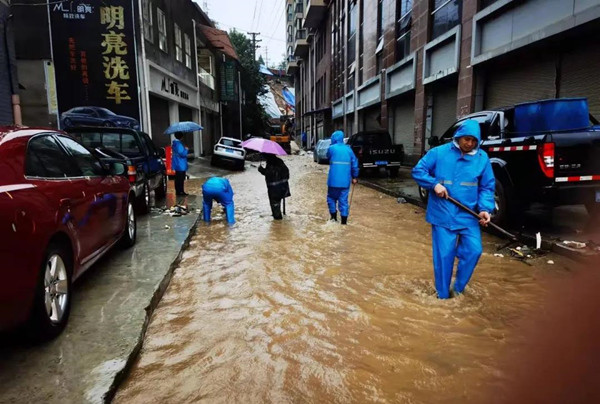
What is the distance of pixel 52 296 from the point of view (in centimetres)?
303

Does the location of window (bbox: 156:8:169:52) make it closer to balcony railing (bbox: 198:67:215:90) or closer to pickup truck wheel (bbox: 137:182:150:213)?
balcony railing (bbox: 198:67:215:90)

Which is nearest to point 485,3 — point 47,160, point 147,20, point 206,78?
point 147,20

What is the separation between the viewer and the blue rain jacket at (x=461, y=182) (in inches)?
155

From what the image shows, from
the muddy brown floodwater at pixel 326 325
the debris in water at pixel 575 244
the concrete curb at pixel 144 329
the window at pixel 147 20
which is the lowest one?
the muddy brown floodwater at pixel 326 325

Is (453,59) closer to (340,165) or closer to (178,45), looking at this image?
(340,165)

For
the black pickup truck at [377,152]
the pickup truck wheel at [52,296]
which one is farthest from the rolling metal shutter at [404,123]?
the pickup truck wheel at [52,296]

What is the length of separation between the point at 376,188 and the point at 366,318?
33.6ft

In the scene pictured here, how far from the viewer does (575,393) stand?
1435 millimetres

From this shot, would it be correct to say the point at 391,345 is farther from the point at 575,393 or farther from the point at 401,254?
the point at 401,254

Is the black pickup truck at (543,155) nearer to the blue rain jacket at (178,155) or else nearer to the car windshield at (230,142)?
the blue rain jacket at (178,155)

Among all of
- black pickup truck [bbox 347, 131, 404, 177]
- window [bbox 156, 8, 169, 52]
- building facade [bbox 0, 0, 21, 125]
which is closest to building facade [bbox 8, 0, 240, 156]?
window [bbox 156, 8, 169, 52]

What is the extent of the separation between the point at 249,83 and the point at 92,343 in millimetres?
41751

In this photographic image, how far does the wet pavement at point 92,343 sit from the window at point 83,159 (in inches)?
44.5

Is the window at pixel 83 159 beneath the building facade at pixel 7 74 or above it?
beneath
